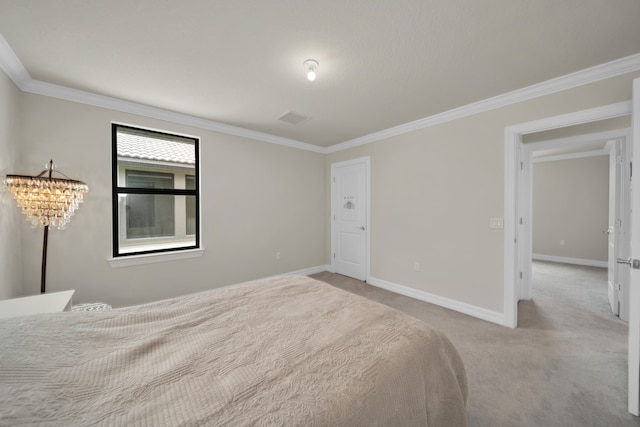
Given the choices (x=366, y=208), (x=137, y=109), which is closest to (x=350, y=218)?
(x=366, y=208)

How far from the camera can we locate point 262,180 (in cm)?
393

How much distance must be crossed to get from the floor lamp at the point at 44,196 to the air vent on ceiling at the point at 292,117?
2.18 meters

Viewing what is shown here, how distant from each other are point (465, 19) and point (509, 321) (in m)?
2.81

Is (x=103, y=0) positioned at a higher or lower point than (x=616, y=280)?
higher

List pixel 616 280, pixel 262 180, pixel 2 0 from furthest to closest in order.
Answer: pixel 262 180 → pixel 616 280 → pixel 2 0

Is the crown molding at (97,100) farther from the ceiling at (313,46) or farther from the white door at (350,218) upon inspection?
the white door at (350,218)

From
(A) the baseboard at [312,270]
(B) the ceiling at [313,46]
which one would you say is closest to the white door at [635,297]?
(B) the ceiling at [313,46]

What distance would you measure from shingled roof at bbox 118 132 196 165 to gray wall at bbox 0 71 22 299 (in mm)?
793

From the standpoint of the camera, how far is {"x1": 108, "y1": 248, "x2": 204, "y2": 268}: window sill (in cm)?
274

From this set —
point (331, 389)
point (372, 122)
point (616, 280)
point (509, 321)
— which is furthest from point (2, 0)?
point (616, 280)

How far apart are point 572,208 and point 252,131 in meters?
6.89

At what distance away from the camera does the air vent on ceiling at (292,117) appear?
3055mm

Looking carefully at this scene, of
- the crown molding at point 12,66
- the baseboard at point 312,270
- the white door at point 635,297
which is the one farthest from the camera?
the baseboard at point 312,270

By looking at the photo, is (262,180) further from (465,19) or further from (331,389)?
(331,389)
